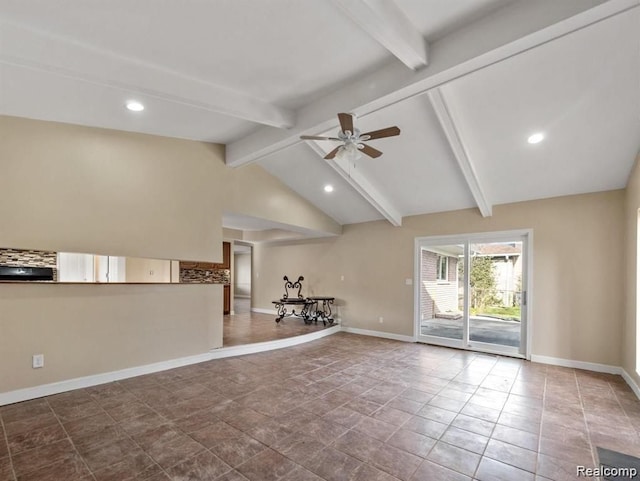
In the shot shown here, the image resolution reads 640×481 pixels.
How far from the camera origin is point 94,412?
3203 mm

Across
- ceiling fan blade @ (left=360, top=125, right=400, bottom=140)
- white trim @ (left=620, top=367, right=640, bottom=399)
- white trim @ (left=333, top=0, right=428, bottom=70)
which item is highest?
white trim @ (left=333, top=0, right=428, bottom=70)

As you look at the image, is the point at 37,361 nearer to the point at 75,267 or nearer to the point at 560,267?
the point at 75,267

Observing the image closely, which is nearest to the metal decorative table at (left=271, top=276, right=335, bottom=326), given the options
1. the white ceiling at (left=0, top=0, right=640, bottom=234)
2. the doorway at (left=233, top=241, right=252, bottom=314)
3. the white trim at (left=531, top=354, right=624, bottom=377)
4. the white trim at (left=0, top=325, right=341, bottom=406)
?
the white trim at (left=0, top=325, right=341, bottom=406)

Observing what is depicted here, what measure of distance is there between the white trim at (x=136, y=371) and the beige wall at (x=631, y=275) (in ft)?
16.3

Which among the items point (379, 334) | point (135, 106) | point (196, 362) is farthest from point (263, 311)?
point (135, 106)

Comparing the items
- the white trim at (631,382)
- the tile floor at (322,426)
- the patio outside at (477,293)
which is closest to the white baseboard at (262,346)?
the tile floor at (322,426)

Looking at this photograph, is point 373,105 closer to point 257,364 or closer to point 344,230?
point 257,364

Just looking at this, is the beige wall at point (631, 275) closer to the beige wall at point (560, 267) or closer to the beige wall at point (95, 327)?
the beige wall at point (560, 267)

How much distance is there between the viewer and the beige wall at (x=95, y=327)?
3443 millimetres

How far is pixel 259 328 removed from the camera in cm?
704

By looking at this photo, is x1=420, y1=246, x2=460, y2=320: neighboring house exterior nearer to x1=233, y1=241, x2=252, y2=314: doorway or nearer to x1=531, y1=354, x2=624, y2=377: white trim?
x1=531, y1=354, x2=624, y2=377: white trim

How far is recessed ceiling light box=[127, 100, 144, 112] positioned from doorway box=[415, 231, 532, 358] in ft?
17.6

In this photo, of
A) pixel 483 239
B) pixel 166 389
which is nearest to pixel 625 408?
pixel 483 239

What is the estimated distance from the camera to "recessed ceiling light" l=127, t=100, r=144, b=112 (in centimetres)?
348
